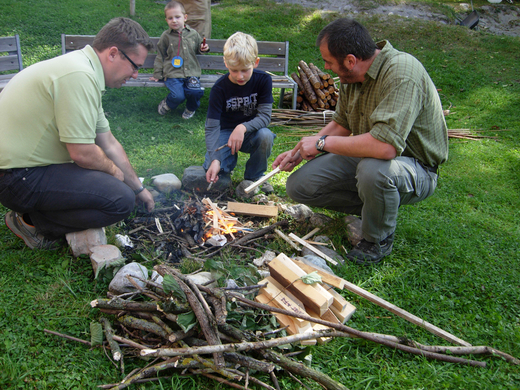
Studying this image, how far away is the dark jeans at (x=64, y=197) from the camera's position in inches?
116

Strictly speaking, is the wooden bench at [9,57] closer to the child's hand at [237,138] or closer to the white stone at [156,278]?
the child's hand at [237,138]

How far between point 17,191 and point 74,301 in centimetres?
98

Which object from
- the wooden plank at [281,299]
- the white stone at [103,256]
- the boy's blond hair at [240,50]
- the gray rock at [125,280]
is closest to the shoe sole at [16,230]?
the white stone at [103,256]

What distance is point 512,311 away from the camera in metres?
2.92

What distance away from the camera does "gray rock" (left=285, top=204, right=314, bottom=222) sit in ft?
13.1

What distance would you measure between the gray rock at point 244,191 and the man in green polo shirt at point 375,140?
79cm

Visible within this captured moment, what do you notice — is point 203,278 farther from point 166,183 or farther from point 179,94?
point 179,94

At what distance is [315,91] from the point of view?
7.47 meters

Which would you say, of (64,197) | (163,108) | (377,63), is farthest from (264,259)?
(163,108)

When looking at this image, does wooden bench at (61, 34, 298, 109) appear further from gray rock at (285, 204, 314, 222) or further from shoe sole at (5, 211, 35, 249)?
shoe sole at (5, 211, 35, 249)

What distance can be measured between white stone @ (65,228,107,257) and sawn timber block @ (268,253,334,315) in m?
1.60

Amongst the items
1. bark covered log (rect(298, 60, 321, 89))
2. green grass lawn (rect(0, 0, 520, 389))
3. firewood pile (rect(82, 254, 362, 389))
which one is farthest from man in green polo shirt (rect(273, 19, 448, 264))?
bark covered log (rect(298, 60, 321, 89))

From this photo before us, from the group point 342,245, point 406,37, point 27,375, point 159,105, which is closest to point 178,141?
point 159,105

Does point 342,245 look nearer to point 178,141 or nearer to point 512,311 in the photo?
point 512,311
